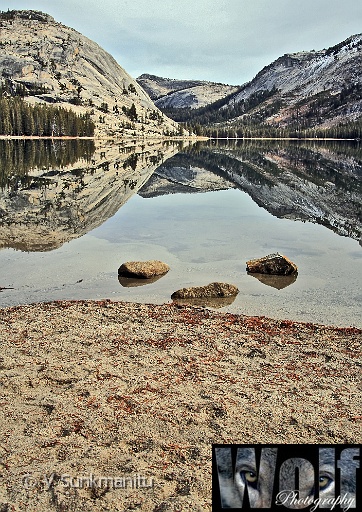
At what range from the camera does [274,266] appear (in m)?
21.3

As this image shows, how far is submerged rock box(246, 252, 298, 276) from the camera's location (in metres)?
21.2

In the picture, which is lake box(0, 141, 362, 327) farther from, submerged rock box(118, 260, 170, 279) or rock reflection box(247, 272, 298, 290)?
submerged rock box(118, 260, 170, 279)

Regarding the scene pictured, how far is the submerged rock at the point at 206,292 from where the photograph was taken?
59.2 feet

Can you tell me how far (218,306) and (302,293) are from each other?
403 centimetres

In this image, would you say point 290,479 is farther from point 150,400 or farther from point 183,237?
point 183,237

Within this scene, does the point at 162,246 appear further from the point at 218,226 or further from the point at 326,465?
the point at 326,465

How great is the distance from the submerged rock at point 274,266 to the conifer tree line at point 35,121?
459ft

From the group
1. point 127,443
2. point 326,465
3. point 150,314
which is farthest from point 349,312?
point 326,465

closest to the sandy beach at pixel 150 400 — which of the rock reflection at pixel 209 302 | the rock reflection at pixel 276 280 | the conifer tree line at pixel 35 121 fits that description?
the rock reflection at pixel 209 302

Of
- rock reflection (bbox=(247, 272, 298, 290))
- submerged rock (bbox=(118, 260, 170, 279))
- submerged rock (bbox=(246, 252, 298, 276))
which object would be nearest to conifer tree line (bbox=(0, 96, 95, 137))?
submerged rock (bbox=(118, 260, 170, 279))

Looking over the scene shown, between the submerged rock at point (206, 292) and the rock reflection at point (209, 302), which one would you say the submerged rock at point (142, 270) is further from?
the rock reflection at point (209, 302)

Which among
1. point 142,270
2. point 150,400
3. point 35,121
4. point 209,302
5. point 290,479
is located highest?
point 35,121

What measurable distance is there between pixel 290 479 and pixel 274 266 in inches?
661

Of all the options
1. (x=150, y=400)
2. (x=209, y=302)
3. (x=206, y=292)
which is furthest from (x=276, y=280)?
(x=150, y=400)
